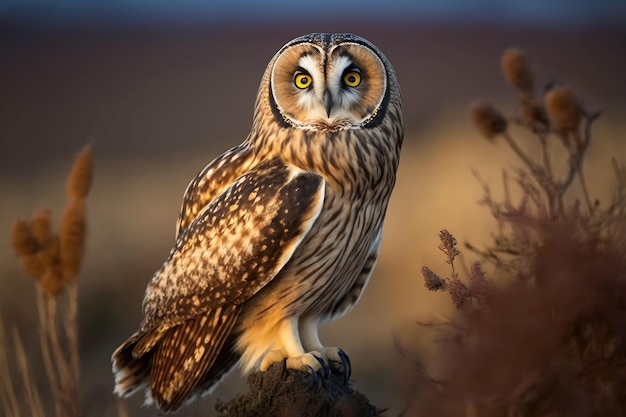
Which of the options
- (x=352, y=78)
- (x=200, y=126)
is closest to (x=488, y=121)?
(x=352, y=78)

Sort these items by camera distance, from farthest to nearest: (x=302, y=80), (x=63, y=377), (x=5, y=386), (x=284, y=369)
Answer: (x=5, y=386) < (x=63, y=377) < (x=302, y=80) < (x=284, y=369)

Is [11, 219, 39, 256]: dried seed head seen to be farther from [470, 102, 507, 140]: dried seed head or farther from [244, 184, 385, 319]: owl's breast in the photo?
[470, 102, 507, 140]: dried seed head

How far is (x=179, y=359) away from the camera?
2883 mm

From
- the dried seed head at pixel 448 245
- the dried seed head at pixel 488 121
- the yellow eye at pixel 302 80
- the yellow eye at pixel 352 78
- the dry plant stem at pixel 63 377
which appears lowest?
the dried seed head at pixel 448 245

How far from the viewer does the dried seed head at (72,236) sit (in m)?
2.75

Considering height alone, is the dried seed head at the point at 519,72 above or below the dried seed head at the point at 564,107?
above

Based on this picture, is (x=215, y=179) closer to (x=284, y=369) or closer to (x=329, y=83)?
(x=329, y=83)

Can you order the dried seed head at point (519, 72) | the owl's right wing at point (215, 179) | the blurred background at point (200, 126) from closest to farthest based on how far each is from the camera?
the dried seed head at point (519, 72) < the owl's right wing at point (215, 179) < the blurred background at point (200, 126)

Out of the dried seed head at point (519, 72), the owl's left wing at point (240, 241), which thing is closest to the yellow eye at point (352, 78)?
the owl's left wing at point (240, 241)

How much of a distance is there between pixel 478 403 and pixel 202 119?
1315 cm

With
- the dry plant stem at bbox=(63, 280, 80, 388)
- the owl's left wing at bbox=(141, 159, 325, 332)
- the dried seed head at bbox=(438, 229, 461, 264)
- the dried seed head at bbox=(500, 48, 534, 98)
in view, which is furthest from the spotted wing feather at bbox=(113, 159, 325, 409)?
the dried seed head at bbox=(438, 229, 461, 264)

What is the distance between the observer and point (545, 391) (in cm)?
189

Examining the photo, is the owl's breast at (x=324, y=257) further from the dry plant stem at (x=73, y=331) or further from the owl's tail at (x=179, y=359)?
the dry plant stem at (x=73, y=331)

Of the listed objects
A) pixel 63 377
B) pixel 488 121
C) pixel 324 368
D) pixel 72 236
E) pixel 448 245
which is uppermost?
pixel 72 236
